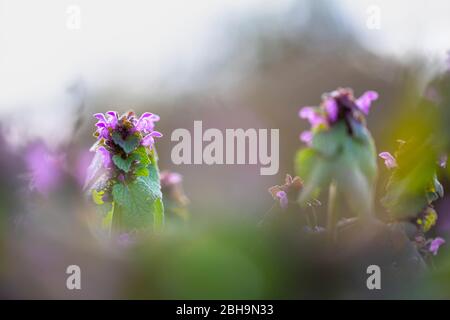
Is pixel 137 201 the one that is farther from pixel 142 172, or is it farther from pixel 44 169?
pixel 44 169

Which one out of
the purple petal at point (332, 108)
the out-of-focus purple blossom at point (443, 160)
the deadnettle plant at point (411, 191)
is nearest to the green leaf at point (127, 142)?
the purple petal at point (332, 108)

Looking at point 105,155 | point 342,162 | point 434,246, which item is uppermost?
point 105,155

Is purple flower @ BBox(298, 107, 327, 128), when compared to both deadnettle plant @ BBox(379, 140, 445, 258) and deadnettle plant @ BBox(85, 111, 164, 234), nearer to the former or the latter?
deadnettle plant @ BBox(379, 140, 445, 258)

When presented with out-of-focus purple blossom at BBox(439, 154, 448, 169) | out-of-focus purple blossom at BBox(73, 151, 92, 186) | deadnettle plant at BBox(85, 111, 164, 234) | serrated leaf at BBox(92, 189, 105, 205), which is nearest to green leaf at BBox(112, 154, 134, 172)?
deadnettle plant at BBox(85, 111, 164, 234)

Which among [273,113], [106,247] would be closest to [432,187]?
[106,247]

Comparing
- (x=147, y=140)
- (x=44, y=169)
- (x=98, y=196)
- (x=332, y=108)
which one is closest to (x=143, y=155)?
(x=147, y=140)

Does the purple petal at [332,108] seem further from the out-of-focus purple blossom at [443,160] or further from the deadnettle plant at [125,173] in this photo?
the deadnettle plant at [125,173]
